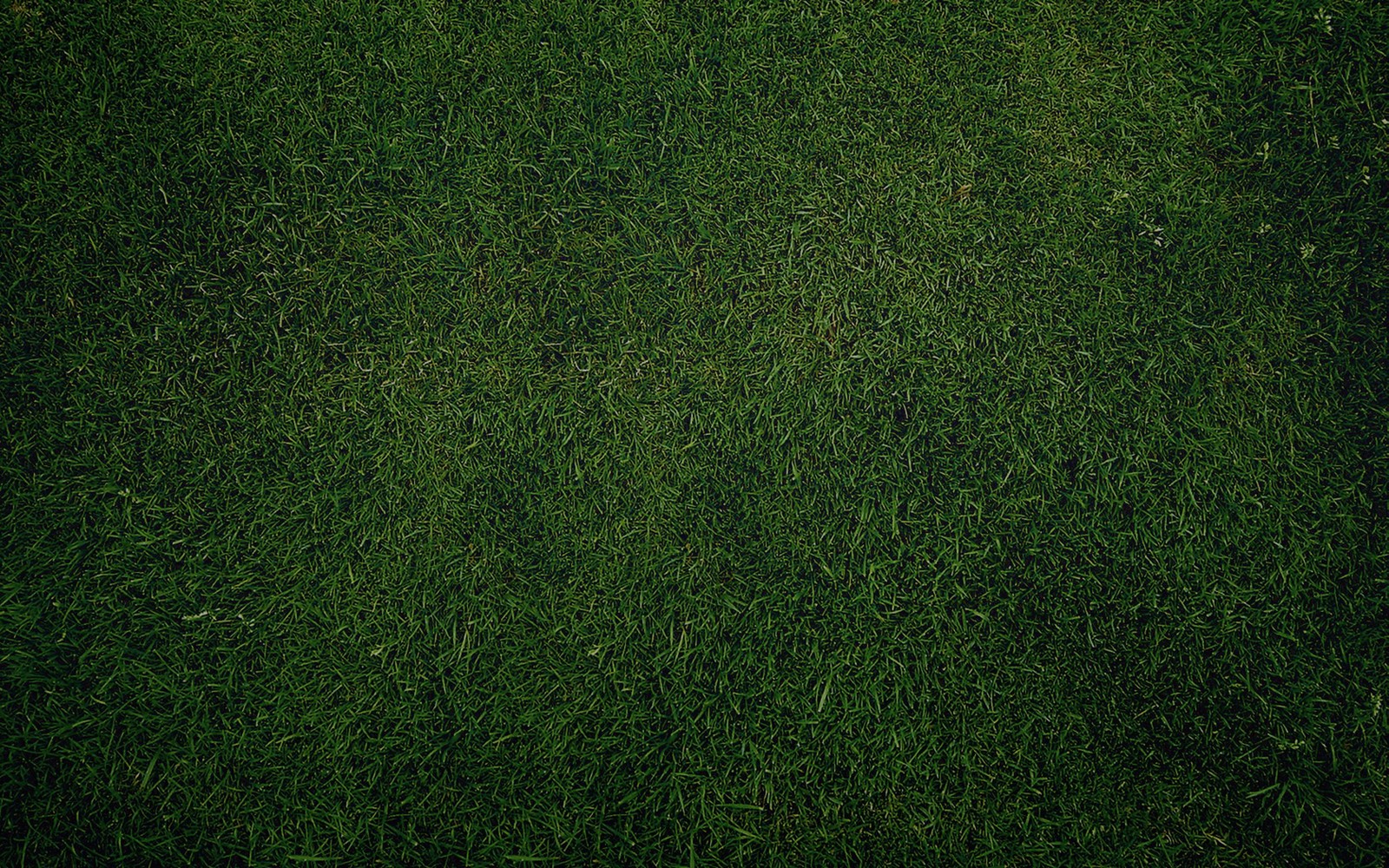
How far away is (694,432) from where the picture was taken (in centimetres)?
207

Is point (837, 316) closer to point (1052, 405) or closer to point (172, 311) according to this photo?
point (1052, 405)

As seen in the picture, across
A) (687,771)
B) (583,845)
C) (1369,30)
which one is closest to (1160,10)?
(1369,30)

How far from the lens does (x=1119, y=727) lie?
1.99 metres

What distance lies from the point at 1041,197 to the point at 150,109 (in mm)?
2898

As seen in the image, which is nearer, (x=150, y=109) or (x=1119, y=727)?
(x=1119, y=727)

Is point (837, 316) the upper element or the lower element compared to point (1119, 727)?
upper

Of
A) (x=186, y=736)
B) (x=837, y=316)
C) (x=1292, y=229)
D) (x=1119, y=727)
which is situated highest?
(x=1292, y=229)

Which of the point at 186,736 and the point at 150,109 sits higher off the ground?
the point at 150,109

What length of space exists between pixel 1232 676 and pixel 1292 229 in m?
1.42

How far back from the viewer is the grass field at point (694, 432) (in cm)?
198

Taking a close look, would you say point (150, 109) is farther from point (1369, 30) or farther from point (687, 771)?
point (1369, 30)

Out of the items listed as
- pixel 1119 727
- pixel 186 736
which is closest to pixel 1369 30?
pixel 1119 727

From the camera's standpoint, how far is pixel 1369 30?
2115 millimetres

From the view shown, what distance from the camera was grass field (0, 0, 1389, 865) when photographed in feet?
6.48
